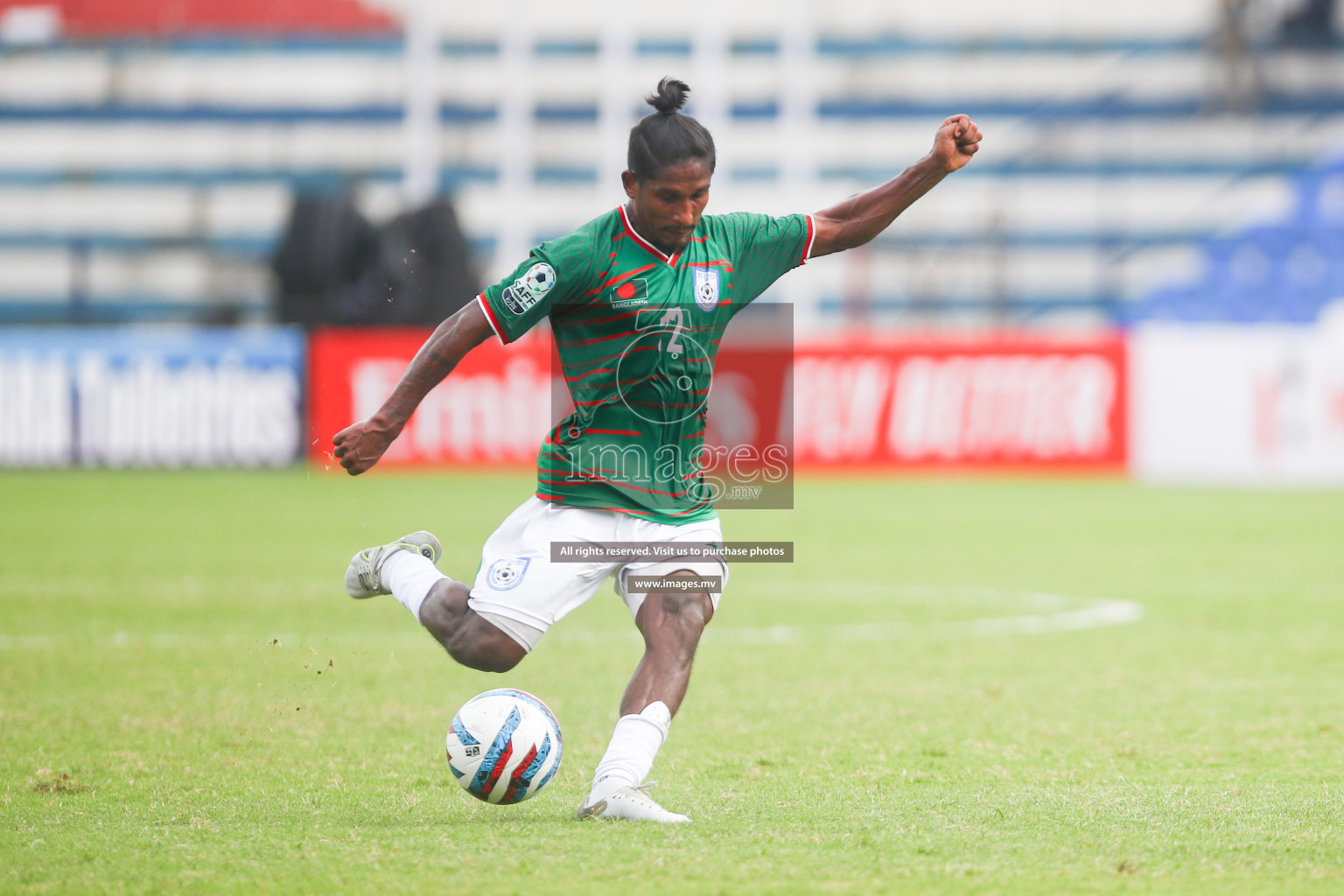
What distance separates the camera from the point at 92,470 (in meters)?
20.4

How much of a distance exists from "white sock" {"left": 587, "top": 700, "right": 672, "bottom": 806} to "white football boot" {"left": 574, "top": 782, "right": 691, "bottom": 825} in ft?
0.05

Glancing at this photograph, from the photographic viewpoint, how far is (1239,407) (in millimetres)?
19875

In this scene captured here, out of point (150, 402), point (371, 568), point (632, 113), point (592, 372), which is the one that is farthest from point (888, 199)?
point (632, 113)

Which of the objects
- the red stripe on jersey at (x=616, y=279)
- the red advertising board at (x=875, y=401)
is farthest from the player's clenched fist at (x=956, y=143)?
the red advertising board at (x=875, y=401)

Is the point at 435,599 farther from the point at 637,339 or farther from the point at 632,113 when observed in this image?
the point at 632,113

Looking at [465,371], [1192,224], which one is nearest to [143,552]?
[465,371]

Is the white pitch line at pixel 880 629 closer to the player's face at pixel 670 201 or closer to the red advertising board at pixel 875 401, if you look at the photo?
the player's face at pixel 670 201

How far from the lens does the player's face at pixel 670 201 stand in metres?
4.84

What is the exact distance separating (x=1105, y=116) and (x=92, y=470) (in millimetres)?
18707

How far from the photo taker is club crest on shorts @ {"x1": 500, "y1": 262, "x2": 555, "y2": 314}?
16.2 feet

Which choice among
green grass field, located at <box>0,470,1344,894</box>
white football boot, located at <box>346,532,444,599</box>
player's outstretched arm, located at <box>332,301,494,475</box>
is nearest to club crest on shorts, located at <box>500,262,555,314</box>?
player's outstretched arm, located at <box>332,301,494,475</box>

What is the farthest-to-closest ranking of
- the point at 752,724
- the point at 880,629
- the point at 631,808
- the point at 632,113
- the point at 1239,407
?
the point at 632,113 → the point at 1239,407 → the point at 880,629 → the point at 752,724 → the point at 631,808

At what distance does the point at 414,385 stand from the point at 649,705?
3.88ft

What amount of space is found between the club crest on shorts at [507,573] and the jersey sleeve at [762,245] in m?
1.09
